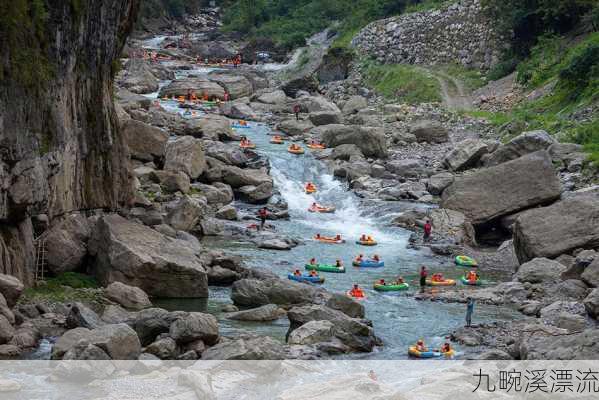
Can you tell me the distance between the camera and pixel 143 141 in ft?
157

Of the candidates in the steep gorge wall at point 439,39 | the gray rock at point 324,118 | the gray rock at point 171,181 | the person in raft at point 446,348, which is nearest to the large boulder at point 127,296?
the person in raft at point 446,348

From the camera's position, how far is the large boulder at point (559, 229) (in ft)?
122

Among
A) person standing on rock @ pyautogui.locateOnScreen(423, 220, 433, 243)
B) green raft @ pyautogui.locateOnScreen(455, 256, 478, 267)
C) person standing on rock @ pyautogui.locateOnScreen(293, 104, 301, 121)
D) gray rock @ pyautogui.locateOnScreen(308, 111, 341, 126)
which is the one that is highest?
person standing on rock @ pyautogui.locateOnScreen(293, 104, 301, 121)

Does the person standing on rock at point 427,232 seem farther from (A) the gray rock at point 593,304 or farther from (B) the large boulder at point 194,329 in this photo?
(B) the large boulder at point 194,329

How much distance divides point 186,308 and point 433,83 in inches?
1768

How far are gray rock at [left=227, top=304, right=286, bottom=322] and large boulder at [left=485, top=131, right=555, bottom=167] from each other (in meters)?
21.3

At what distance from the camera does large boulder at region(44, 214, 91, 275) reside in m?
32.9

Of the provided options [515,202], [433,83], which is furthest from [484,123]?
[515,202]

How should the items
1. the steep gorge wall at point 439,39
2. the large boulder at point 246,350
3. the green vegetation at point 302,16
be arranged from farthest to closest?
the green vegetation at point 302,16
the steep gorge wall at point 439,39
the large boulder at point 246,350

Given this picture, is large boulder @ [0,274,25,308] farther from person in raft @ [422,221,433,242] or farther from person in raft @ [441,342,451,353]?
person in raft @ [422,221,433,242]

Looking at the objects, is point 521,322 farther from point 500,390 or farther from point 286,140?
point 286,140

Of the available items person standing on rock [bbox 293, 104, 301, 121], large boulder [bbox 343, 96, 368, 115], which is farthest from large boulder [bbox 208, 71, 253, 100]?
Result: large boulder [bbox 343, 96, 368, 115]

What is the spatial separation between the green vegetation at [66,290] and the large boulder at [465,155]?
25778 mm

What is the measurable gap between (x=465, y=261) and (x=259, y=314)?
12.3m
